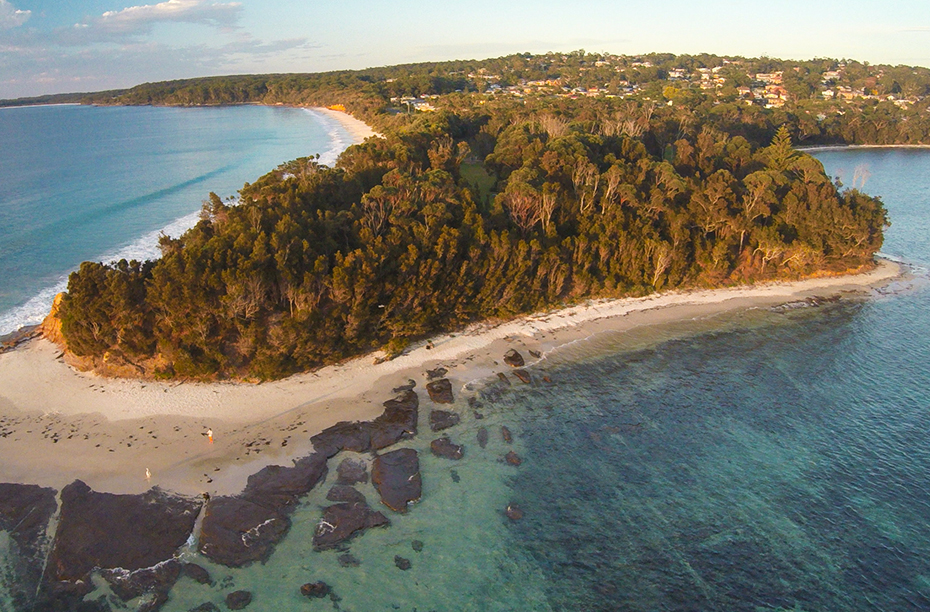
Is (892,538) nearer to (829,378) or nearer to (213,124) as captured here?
(829,378)

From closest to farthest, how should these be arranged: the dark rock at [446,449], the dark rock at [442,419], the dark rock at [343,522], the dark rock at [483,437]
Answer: the dark rock at [343,522], the dark rock at [446,449], the dark rock at [483,437], the dark rock at [442,419]

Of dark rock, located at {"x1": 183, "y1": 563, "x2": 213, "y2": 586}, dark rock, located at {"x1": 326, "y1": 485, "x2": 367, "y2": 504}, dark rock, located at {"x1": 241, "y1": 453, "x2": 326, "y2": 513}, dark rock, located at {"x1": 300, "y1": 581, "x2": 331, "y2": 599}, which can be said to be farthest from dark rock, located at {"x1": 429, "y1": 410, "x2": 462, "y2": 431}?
dark rock, located at {"x1": 183, "y1": 563, "x2": 213, "y2": 586}

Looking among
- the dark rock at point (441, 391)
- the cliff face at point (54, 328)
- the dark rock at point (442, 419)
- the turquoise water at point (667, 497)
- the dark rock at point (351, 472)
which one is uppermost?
the cliff face at point (54, 328)

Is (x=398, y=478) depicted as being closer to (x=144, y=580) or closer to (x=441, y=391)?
(x=441, y=391)

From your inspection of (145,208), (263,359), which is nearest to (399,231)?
(263,359)

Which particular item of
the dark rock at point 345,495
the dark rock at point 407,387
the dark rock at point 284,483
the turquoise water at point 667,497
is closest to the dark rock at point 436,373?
the dark rock at point 407,387

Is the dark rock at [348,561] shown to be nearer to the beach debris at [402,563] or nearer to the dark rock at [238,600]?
the beach debris at [402,563]

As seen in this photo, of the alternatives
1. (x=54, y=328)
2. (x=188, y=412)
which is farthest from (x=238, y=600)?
(x=54, y=328)
